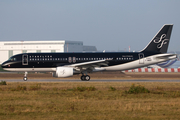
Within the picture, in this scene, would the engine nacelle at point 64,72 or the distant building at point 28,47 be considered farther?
the distant building at point 28,47

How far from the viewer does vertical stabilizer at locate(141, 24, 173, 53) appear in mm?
37938

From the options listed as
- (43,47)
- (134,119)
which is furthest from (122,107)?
(43,47)

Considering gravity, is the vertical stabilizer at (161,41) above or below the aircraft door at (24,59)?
above

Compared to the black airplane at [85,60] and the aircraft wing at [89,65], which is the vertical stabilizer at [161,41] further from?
the aircraft wing at [89,65]

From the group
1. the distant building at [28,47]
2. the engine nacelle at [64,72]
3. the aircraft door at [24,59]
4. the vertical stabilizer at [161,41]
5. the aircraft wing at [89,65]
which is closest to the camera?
the engine nacelle at [64,72]

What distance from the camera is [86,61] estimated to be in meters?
36.3

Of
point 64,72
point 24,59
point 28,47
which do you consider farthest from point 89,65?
point 28,47

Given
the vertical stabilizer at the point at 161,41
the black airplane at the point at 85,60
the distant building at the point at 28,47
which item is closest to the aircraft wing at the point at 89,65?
the black airplane at the point at 85,60

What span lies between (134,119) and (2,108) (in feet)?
22.6

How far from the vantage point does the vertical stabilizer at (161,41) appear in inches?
1494

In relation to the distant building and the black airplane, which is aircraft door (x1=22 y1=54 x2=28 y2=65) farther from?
the distant building

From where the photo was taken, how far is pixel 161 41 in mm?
38125

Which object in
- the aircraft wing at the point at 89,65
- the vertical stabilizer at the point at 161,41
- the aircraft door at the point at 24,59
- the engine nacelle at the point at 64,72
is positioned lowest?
the engine nacelle at the point at 64,72

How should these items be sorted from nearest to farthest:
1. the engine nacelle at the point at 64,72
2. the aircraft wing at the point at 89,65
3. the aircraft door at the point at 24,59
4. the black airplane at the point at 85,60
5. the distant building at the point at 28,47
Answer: the engine nacelle at the point at 64,72 < the aircraft wing at the point at 89,65 < the black airplane at the point at 85,60 < the aircraft door at the point at 24,59 < the distant building at the point at 28,47
